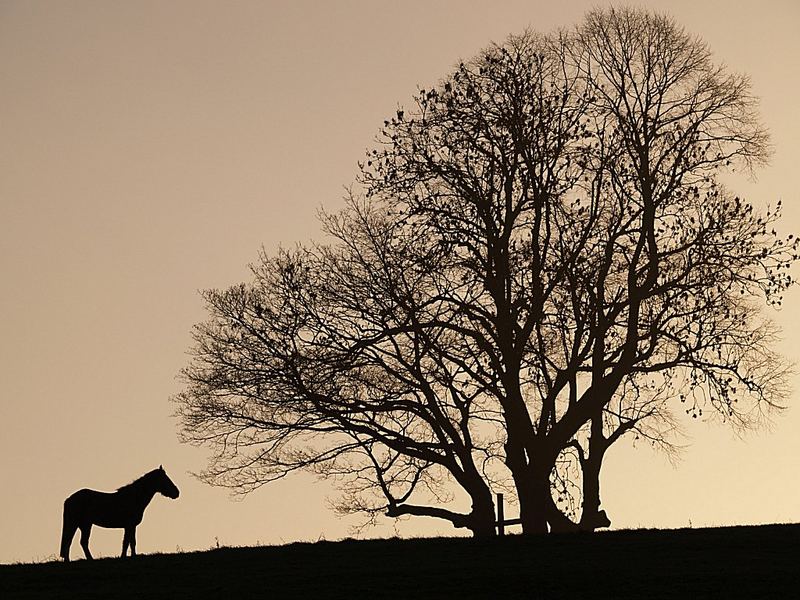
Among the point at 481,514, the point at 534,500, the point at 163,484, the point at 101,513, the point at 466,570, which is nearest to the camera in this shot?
the point at 466,570

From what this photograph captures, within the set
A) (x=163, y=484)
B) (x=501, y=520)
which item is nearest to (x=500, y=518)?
(x=501, y=520)

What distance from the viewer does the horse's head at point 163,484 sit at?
3388 centimetres

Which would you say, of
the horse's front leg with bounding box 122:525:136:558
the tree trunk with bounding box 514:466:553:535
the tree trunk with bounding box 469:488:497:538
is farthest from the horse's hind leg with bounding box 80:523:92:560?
the tree trunk with bounding box 514:466:553:535

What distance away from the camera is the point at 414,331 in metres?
36.7

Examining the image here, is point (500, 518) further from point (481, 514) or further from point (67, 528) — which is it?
point (67, 528)

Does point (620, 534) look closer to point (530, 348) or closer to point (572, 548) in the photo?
point (572, 548)

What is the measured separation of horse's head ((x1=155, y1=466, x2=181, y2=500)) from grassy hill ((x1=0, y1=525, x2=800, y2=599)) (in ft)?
5.93

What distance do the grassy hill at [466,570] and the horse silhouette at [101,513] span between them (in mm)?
1106

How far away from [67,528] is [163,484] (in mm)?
2485

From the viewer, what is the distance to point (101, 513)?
32719 millimetres

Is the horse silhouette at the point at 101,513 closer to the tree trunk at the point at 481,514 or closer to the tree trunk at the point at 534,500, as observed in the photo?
the tree trunk at the point at 481,514

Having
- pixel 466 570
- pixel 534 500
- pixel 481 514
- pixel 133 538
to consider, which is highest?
pixel 534 500

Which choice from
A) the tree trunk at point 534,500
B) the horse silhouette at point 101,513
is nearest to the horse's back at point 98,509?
the horse silhouette at point 101,513

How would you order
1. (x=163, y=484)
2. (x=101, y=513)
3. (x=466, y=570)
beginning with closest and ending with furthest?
(x=466, y=570) < (x=101, y=513) < (x=163, y=484)
